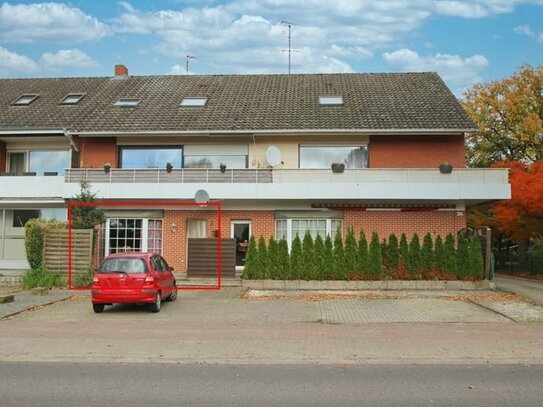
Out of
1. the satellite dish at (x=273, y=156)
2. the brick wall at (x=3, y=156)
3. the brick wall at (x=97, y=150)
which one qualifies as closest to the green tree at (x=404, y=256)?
the satellite dish at (x=273, y=156)

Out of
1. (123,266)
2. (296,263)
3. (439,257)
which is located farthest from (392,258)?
(123,266)

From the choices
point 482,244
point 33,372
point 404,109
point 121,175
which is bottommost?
point 33,372

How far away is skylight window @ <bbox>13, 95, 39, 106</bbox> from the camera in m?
27.3

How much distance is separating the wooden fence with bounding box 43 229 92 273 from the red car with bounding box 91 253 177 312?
591 centimetres

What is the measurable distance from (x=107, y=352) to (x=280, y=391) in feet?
12.1

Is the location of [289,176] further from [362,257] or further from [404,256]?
[404,256]

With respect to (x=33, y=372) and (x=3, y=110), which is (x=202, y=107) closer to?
(x=3, y=110)

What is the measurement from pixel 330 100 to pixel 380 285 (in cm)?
1012

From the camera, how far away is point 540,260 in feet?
95.0

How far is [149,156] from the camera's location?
24703mm

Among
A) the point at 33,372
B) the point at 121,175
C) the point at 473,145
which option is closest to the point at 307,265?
the point at 121,175

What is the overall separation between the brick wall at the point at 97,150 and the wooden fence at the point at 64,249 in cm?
547

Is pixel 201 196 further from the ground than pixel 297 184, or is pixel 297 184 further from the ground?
pixel 297 184

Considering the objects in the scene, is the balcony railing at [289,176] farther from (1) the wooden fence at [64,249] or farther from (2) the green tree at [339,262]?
(1) the wooden fence at [64,249]
